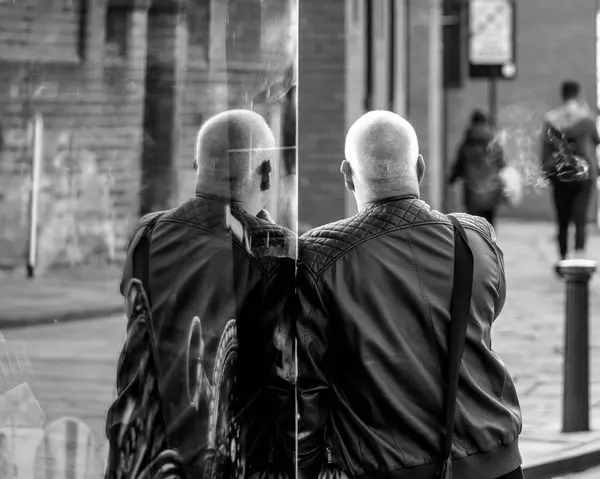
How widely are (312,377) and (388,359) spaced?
17 cm

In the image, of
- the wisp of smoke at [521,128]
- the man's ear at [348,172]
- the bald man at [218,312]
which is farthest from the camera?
the wisp of smoke at [521,128]

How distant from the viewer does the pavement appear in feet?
6.90

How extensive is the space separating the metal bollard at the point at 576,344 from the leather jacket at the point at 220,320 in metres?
3.71

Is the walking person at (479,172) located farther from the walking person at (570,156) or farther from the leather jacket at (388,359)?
the leather jacket at (388,359)

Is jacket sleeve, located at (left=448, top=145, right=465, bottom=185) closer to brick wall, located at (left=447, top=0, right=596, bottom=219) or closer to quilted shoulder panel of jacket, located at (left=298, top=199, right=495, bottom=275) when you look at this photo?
quilted shoulder panel of jacket, located at (left=298, top=199, right=495, bottom=275)

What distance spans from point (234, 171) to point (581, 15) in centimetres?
2432

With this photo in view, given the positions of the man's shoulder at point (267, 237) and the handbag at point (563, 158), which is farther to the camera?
the handbag at point (563, 158)

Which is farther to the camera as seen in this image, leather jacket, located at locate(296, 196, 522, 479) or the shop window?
leather jacket, located at locate(296, 196, 522, 479)

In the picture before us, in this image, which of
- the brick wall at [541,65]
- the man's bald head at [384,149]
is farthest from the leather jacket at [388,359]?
the brick wall at [541,65]

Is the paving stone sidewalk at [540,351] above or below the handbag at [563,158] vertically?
below

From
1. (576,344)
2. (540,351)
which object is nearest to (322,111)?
(540,351)

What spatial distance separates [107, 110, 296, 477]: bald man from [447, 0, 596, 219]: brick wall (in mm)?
23014

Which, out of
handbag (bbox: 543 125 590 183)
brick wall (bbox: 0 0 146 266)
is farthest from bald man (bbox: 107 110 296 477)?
handbag (bbox: 543 125 590 183)

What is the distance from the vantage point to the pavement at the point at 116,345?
6.90ft
